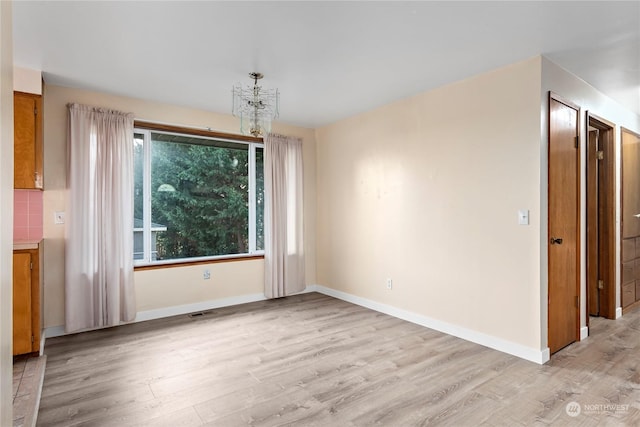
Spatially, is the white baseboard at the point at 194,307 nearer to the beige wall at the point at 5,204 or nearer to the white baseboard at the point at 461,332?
the white baseboard at the point at 461,332

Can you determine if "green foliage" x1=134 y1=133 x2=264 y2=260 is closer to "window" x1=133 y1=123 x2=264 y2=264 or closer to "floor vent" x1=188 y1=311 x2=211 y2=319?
"window" x1=133 y1=123 x2=264 y2=264

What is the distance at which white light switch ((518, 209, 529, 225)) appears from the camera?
9.80 ft

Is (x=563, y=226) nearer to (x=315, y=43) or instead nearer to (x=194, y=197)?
(x=315, y=43)

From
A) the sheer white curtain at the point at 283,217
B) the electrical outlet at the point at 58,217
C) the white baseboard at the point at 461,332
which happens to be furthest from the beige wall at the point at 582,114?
the electrical outlet at the point at 58,217

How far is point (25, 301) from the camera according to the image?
2945 millimetres

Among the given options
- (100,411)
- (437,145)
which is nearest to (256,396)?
(100,411)

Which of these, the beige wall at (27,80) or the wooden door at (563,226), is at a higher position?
the beige wall at (27,80)

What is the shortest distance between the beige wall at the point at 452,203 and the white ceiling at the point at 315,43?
35 centimetres

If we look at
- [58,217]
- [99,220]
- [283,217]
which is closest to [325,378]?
[283,217]

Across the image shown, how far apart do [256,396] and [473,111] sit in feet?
10.0

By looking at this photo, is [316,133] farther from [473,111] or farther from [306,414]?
[306,414]

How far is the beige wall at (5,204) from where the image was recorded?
1.04 metres

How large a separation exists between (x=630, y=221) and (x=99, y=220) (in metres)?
6.07

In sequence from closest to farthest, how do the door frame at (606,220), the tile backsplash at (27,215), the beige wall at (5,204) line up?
the beige wall at (5,204), the tile backsplash at (27,215), the door frame at (606,220)
